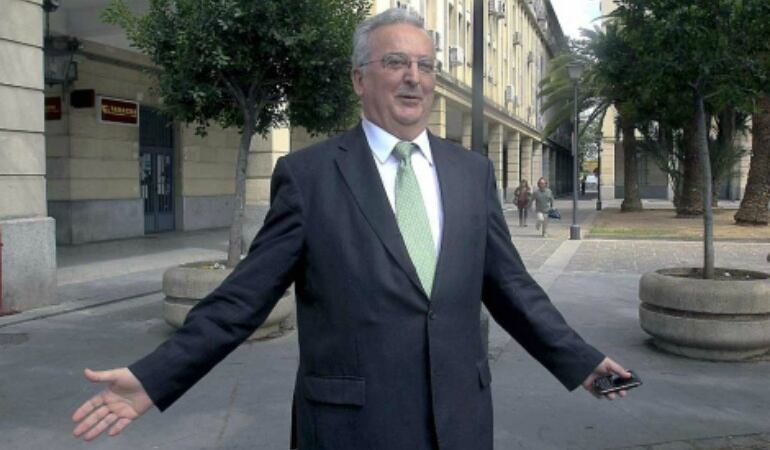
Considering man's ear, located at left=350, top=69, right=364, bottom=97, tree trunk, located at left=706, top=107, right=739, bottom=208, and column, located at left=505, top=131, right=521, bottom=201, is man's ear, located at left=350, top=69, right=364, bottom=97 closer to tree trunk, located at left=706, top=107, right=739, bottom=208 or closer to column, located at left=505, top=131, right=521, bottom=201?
tree trunk, located at left=706, top=107, right=739, bottom=208

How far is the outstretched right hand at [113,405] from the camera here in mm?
1780

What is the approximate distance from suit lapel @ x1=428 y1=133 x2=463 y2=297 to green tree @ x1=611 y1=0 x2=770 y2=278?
18.0 feet

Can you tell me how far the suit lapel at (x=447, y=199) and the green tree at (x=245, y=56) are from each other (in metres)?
5.24

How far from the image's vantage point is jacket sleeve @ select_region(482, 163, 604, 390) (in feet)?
6.94

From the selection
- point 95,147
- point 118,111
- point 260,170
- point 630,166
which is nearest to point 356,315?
point 260,170

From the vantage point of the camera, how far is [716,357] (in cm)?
634

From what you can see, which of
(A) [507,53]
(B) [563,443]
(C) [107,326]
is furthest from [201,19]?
(A) [507,53]

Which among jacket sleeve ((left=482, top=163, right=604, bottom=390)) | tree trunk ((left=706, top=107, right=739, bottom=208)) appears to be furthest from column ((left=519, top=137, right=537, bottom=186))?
jacket sleeve ((left=482, top=163, right=604, bottom=390))

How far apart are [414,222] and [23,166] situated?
7.78 metres

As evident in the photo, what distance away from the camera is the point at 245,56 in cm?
721

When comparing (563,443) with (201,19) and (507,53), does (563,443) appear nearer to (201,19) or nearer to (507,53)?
(201,19)

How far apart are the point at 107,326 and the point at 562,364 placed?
6.74 metres

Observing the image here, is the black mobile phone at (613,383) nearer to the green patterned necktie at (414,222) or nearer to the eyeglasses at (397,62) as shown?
the green patterned necktie at (414,222)

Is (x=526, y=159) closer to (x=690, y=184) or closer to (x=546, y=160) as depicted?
(x=546, y=160)
